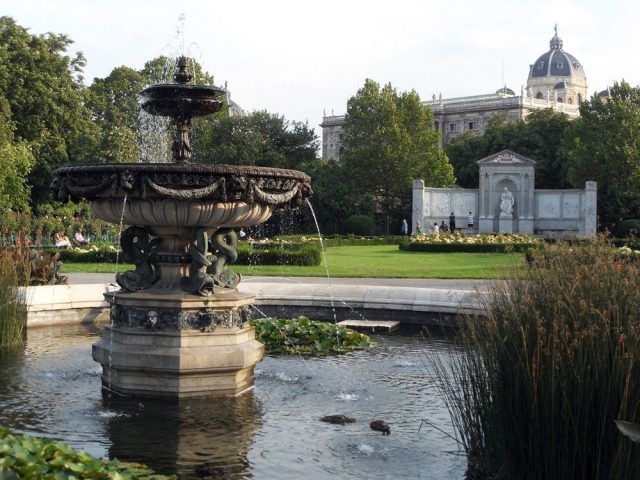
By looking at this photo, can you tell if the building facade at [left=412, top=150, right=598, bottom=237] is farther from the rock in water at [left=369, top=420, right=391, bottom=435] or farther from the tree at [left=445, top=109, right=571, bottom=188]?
the rock in water at [left=369, top=420, right=391, bottom=435]

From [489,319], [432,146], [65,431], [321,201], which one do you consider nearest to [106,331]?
[65,431]

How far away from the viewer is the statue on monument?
50938 mm

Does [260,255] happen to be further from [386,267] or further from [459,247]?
[459,247]

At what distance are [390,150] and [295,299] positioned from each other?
4577cm

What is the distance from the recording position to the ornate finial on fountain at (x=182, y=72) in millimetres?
9930

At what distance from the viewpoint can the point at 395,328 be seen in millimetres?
13102

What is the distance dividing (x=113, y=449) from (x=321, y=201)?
49564mm

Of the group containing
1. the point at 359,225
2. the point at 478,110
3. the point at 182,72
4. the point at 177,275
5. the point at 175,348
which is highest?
the point at 478,110

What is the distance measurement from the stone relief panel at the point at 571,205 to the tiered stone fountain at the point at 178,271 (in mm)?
43233

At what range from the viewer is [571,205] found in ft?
165

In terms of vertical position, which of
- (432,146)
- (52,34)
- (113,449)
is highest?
(52,34)

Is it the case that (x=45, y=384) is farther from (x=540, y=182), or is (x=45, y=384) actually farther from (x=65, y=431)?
(x=540, y=182)

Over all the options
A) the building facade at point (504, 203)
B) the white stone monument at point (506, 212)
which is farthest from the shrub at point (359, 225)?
the white stone monument at point (506, 212)

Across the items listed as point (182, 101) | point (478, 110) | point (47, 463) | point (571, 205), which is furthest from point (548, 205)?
point (478, 110)
